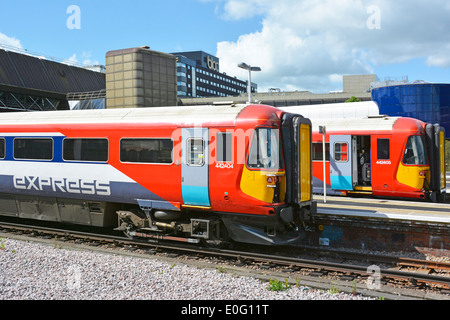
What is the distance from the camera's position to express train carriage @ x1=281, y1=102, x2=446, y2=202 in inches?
558

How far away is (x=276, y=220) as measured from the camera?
29.8 feet

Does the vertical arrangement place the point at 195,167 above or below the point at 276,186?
above

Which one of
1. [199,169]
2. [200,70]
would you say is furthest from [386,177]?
[200,70]

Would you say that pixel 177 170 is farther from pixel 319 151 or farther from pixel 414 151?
pixel 414 151

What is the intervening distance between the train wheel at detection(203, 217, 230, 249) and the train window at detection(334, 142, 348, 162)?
23.2 feet

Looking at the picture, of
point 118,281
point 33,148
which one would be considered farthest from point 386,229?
point 33,148

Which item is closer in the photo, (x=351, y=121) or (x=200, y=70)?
(x=351, y=121)

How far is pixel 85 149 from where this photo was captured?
10.9 m

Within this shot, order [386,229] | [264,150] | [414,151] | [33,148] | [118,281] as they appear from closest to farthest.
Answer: [118,281]
[264,150]
[386,229]
[33,148]
[414,151]

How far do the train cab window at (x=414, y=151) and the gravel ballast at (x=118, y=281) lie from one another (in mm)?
8506

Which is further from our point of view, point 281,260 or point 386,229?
point 386,229

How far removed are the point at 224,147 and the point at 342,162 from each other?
746cm
